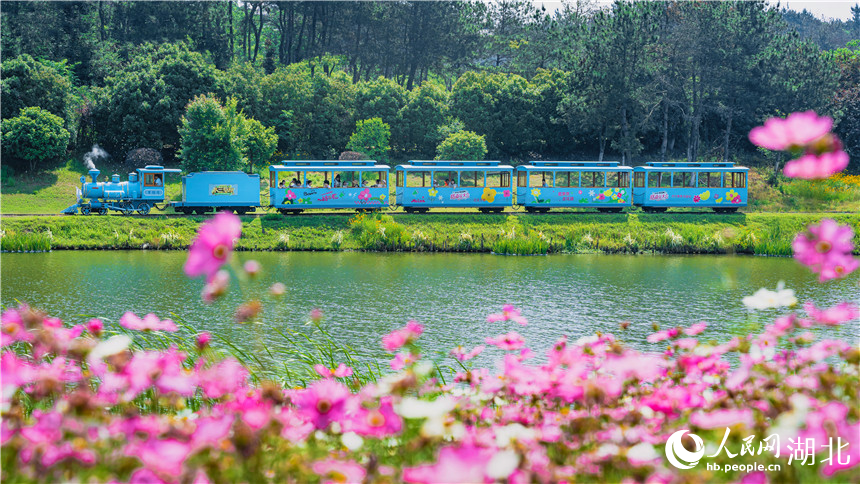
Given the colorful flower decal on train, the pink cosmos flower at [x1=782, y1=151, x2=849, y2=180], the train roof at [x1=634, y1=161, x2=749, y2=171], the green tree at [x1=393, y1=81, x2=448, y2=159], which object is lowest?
the colorful flower decal on train

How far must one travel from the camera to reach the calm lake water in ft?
48.8

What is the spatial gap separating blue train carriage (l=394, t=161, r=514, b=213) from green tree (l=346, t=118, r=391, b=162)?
32.7ft

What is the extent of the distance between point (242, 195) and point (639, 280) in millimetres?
20000

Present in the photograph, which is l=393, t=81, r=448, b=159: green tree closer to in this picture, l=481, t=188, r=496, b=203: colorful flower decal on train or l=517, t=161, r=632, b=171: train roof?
l=517, t=161, r=632, b=171: train roof

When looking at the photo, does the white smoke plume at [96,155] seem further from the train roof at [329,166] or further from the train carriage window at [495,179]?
the train carriage window at [495,179]

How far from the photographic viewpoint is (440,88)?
55.9 meters

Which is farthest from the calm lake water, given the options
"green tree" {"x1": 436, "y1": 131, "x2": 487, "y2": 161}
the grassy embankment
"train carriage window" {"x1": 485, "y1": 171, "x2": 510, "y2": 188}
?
"green tree" {"x1": 436, "y1": 131, "x2": 487, "y2": 161}

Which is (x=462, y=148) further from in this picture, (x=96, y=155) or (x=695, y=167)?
(x=96, y=155)

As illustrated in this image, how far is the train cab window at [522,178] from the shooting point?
38.1m

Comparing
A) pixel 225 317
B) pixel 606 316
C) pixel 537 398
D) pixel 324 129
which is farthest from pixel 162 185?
pixel 537 398

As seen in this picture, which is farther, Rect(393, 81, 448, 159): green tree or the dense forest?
Rect(393, 81, 448, 159): green tree

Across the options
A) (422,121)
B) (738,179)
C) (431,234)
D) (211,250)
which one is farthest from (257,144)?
(211,250)

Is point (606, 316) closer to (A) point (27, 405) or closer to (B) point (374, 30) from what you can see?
(A) point (27, 405)

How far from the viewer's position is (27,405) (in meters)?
7.02
